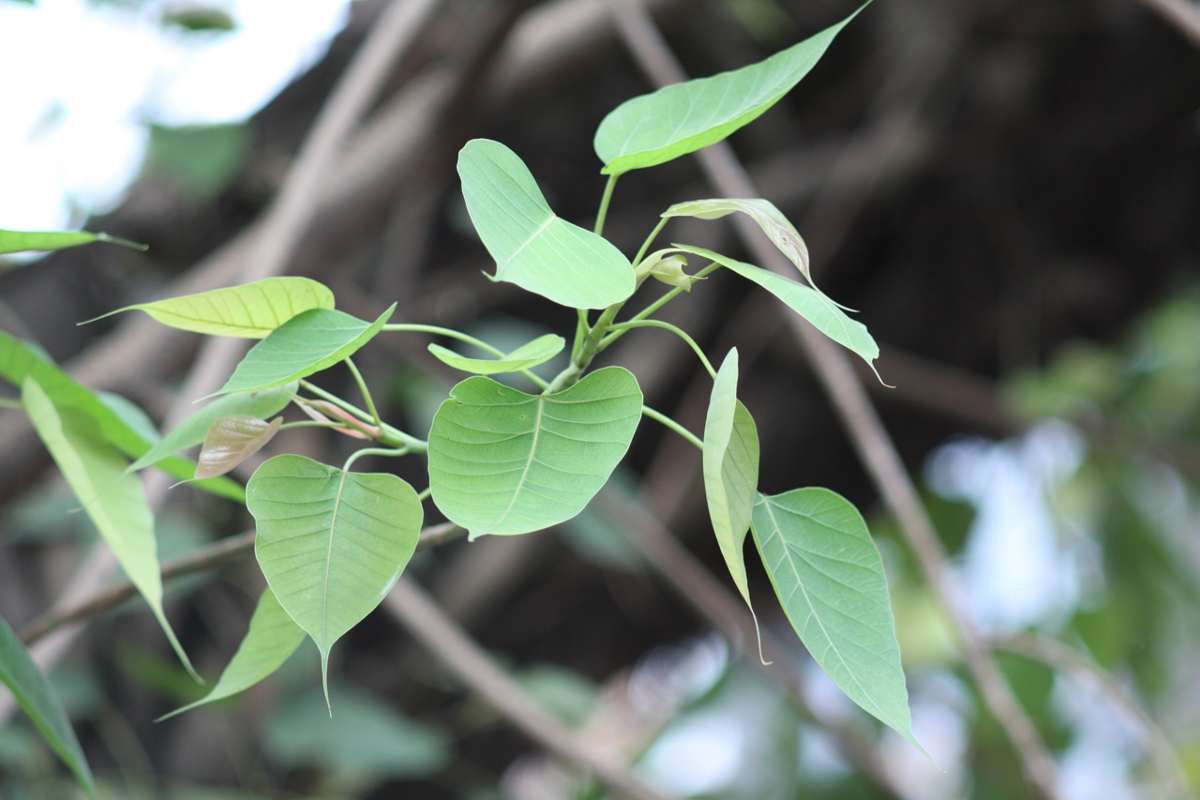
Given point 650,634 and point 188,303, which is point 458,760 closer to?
point 650,634

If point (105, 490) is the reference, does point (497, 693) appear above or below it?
below

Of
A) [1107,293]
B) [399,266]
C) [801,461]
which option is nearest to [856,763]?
[801,461]

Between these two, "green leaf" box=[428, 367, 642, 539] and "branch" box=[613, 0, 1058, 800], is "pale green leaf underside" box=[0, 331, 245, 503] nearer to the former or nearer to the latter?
"green leaf" box=[428, 367, 642, 539]

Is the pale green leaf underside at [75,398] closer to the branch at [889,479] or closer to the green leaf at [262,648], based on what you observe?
the green leaf at [262,648]

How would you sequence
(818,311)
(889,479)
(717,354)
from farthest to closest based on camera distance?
(717,354)
(889,479)
(818,311)

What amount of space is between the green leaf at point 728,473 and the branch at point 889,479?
1.10 ft

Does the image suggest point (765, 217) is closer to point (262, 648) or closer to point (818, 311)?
point (818, 311)

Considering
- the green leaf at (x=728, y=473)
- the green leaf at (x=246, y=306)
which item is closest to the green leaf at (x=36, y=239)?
the green leaf at (x=246, y=306)

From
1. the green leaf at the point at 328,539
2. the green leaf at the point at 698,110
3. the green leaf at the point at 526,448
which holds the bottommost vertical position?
the green leaf at the point at 328,539

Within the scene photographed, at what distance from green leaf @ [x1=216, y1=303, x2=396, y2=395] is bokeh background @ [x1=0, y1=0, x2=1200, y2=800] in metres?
Answer: 0.53

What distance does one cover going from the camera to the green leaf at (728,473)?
19 cm

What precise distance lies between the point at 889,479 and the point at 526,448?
0.39 meters

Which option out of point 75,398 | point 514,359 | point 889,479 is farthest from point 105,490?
point 889,479

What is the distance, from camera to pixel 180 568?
0.29 metres
